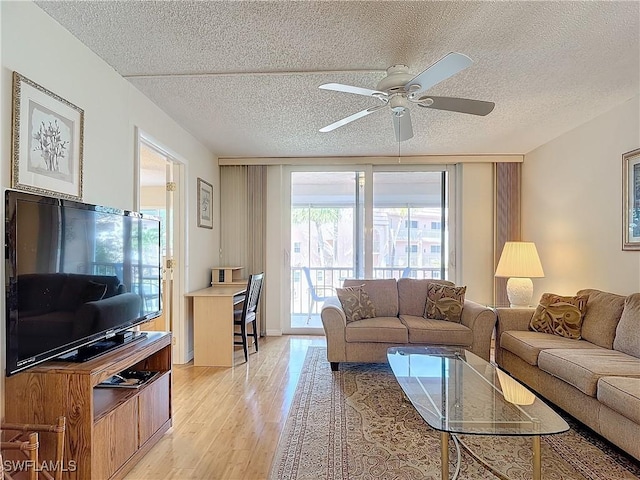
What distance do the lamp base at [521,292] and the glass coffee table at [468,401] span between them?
1.53 metres

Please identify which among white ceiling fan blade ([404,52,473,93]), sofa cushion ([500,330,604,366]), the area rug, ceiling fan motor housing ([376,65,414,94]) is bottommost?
the area rug

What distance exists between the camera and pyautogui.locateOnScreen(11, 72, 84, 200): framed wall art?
180cm

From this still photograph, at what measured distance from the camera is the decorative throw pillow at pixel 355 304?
3.85 metres

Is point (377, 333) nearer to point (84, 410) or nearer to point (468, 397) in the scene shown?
point (468, 397)

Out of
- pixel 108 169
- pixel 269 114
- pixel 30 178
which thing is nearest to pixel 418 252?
pixel 269 114

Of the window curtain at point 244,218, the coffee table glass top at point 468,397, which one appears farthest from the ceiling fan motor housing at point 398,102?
the window curtain at point 244,218

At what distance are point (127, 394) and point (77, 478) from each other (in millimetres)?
452

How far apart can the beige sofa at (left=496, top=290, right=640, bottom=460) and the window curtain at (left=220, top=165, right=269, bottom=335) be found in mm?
3086

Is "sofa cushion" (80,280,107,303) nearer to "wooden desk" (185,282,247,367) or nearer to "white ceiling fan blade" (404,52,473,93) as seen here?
"wooden desk" (185,282,247,367)

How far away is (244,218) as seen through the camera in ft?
17.4

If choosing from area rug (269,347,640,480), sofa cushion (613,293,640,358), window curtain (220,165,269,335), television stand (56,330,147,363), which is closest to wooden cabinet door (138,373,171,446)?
television stand (56,330,147,363)

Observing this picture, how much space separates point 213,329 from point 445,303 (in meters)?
2.39

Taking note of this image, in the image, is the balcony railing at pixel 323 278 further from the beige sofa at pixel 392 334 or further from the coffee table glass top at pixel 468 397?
the coffee table glass top at pixel 468 397

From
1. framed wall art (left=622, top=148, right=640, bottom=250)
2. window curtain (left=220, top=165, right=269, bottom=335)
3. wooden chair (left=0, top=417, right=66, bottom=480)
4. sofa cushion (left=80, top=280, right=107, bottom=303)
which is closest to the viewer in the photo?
wooden chair (left=0, top=417, right=66, bottom=480)
